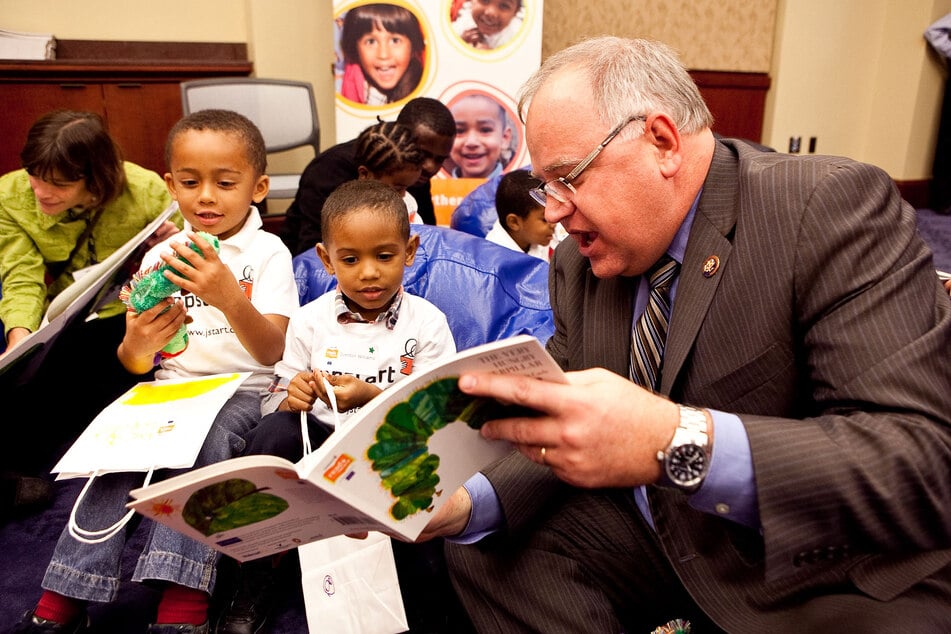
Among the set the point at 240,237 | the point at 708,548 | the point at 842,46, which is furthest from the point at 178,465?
the point at 842,46

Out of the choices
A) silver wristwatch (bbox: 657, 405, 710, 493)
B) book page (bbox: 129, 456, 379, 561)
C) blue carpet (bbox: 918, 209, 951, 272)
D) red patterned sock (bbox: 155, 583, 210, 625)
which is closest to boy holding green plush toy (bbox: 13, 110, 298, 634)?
red patterned sock (bbox: 155, 583, 210, 625)

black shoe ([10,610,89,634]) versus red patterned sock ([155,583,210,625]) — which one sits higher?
red patterned sock ([155,583,210,625])

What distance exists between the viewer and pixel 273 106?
3.52m

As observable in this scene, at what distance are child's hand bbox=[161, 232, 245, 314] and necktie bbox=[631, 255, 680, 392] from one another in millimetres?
766

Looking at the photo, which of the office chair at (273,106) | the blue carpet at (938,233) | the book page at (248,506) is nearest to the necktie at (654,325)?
the book page at (248,506)

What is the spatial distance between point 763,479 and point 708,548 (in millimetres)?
289

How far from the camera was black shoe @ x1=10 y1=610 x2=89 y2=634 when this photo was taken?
1387 mm

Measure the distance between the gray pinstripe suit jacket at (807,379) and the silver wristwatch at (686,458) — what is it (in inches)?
2.4

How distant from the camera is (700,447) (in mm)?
814

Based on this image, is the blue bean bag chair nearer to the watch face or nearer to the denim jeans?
the denim jeans

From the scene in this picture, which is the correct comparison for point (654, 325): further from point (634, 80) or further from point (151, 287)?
point (151, 287)

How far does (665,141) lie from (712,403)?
37 centimetres

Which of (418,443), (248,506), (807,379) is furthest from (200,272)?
(807,379)

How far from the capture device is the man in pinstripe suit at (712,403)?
81 centimetres
